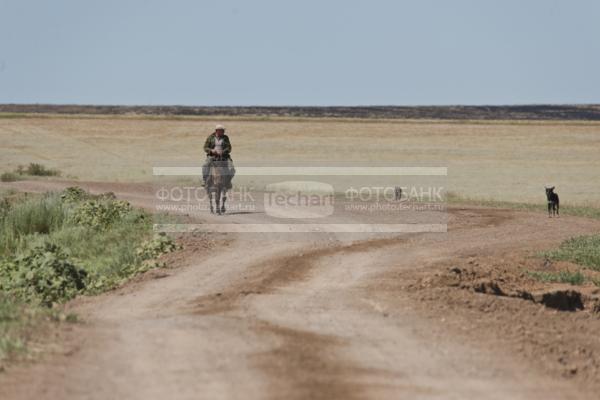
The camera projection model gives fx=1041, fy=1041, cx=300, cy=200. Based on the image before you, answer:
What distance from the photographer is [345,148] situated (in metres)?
74.7

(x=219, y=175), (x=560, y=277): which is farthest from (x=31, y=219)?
(x=560, y=277)

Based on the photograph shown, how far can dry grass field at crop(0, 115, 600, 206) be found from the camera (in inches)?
1943

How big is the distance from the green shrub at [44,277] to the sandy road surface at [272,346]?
102 centimetres

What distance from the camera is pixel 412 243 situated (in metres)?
17.7

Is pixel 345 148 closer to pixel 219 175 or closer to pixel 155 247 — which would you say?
pixel 219 175

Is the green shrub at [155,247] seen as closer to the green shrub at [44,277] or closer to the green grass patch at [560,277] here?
the green shrub at [44,277]

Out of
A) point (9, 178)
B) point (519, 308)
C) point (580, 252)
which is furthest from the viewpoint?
point (9, 178)

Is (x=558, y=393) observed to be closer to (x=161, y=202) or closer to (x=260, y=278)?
(x=260, y=278)

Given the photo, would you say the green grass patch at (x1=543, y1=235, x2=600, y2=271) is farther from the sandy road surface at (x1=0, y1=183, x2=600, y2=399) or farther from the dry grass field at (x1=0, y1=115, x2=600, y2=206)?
the dry grass field at (x1=0, y1=115, x2=600, y2=206)

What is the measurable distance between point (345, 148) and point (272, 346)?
2594 inches

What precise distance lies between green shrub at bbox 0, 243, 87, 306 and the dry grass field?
23024mm

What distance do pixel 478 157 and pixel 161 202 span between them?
45029 millimetres

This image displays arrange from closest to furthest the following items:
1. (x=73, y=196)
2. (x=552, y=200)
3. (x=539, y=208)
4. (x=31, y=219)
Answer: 1. (x=31, y=219)
2. (x=552, y=200)
3. (x=73, y=196)
4. (x=539, y=208)

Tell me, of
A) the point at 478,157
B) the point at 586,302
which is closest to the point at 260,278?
the point at 586,302
